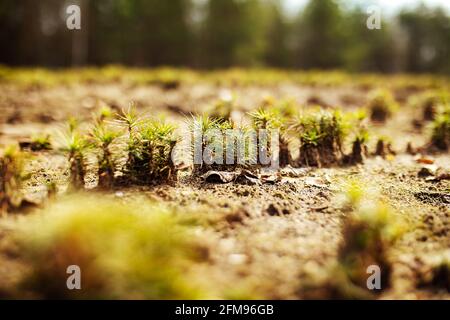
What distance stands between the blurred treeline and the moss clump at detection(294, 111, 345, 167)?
18.1m

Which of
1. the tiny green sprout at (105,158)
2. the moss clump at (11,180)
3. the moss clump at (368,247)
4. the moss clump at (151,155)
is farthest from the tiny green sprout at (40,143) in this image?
the moss clump at (368,247)

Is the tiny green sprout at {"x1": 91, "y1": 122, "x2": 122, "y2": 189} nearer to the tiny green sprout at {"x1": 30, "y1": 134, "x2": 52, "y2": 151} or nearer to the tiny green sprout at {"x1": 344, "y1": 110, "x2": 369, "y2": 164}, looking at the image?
the tiny green sprout at {"x1": 30, "y1": 134, "x2": 52, "y2": 151}

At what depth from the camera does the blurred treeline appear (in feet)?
66.0

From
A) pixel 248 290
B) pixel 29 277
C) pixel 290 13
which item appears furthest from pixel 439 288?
pixel 290 13

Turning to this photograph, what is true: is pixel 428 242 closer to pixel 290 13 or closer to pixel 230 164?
pixel 230 164

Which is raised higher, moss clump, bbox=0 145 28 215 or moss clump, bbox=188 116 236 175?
moss clump, bbox=188 116 236 175

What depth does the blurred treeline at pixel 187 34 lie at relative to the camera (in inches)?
792

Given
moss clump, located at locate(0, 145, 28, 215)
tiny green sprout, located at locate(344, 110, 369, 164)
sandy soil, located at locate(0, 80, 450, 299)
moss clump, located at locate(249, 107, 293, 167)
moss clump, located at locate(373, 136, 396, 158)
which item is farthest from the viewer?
moss clump, located at locate(373, 136, 396, 158)

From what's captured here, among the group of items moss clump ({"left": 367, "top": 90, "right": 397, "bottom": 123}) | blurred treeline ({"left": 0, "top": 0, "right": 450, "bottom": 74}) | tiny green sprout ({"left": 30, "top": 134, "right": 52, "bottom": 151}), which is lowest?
tiny green sprout ({"left": 30, "top": 134, "right": 52, "bottom": 151})

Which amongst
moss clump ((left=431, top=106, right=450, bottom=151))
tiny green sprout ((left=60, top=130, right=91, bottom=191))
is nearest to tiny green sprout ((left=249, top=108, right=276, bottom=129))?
tiny green sprout ((left=60, top=130, right=91, bottom=191))

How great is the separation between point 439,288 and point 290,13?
28.9m

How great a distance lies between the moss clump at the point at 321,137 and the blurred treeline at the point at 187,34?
18.1m

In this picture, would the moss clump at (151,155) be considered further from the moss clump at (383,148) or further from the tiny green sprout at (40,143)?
the moss clump at (383,148)

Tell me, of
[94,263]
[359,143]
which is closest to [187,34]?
[359,143]
